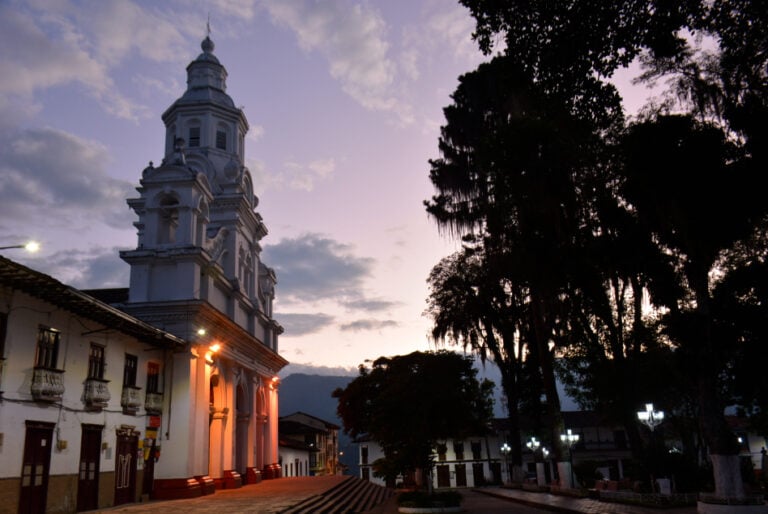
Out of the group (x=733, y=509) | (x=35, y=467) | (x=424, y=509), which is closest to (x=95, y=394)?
(x=35, y=467)

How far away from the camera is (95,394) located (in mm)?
18406

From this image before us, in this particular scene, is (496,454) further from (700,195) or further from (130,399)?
(700,195)

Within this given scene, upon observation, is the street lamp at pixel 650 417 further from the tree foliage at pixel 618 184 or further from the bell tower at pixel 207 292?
the bell tower at pixel 207 292

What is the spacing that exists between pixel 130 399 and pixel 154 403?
1897 millimetres

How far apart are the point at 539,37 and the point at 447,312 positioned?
23325mm

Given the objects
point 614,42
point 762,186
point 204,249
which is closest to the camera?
point 614,42

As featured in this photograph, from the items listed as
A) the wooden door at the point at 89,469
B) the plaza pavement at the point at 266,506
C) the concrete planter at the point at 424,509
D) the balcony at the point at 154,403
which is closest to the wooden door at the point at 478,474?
the plaza pavement at the point at 266,506

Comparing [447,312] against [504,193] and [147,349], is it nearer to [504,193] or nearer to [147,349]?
[504,193]

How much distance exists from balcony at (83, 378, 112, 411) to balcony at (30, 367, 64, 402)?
1316 millimetres

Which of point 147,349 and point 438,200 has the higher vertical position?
point 438,200

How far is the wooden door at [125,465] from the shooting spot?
66.3 feet

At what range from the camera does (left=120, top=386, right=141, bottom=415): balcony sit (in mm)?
20500

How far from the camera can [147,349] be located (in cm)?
2247

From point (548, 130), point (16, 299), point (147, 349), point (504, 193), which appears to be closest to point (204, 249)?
point (147, 349)
